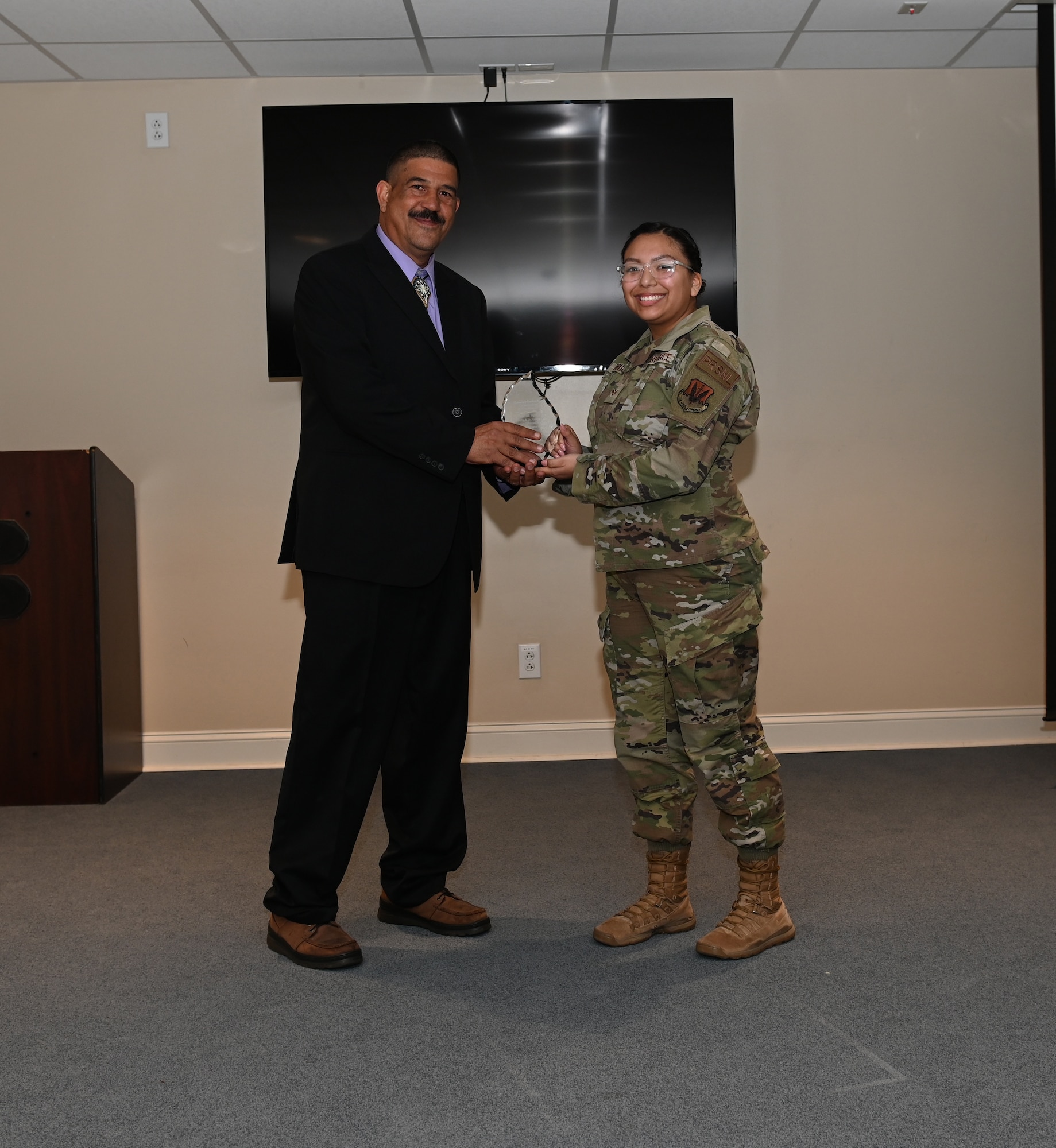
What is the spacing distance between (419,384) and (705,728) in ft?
3.10

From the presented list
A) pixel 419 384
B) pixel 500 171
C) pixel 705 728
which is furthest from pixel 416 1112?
pixel 500 171

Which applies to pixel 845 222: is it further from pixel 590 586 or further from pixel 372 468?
pixel 372 468

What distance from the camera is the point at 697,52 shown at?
3.70 meters

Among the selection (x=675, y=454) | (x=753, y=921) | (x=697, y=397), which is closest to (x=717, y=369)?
(x=697, y=397)

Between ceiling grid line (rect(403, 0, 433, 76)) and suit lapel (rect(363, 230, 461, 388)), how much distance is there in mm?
1477

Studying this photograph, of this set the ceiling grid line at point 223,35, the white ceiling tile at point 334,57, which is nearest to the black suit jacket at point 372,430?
the ceiling grid line at point 223,35

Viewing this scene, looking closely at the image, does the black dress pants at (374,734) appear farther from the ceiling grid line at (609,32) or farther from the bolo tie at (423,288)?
the ceiling grid line at (609,32)

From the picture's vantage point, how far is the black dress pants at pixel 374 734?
85.4 inches

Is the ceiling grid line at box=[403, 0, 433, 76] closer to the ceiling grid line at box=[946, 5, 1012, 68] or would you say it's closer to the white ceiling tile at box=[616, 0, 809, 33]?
the white ceiling tile at box=[616, 0, 809, 33]

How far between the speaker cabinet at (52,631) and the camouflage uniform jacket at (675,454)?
2079 mm

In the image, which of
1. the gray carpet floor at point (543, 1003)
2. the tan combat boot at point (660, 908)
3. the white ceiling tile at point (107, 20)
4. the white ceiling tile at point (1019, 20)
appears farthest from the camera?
the white ceiling tile at point (1019, 20)

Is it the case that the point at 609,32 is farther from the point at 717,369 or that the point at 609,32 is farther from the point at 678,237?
the point at 717,369

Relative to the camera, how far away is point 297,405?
3.92 meters

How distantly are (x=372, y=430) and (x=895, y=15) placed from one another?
8.40ft
